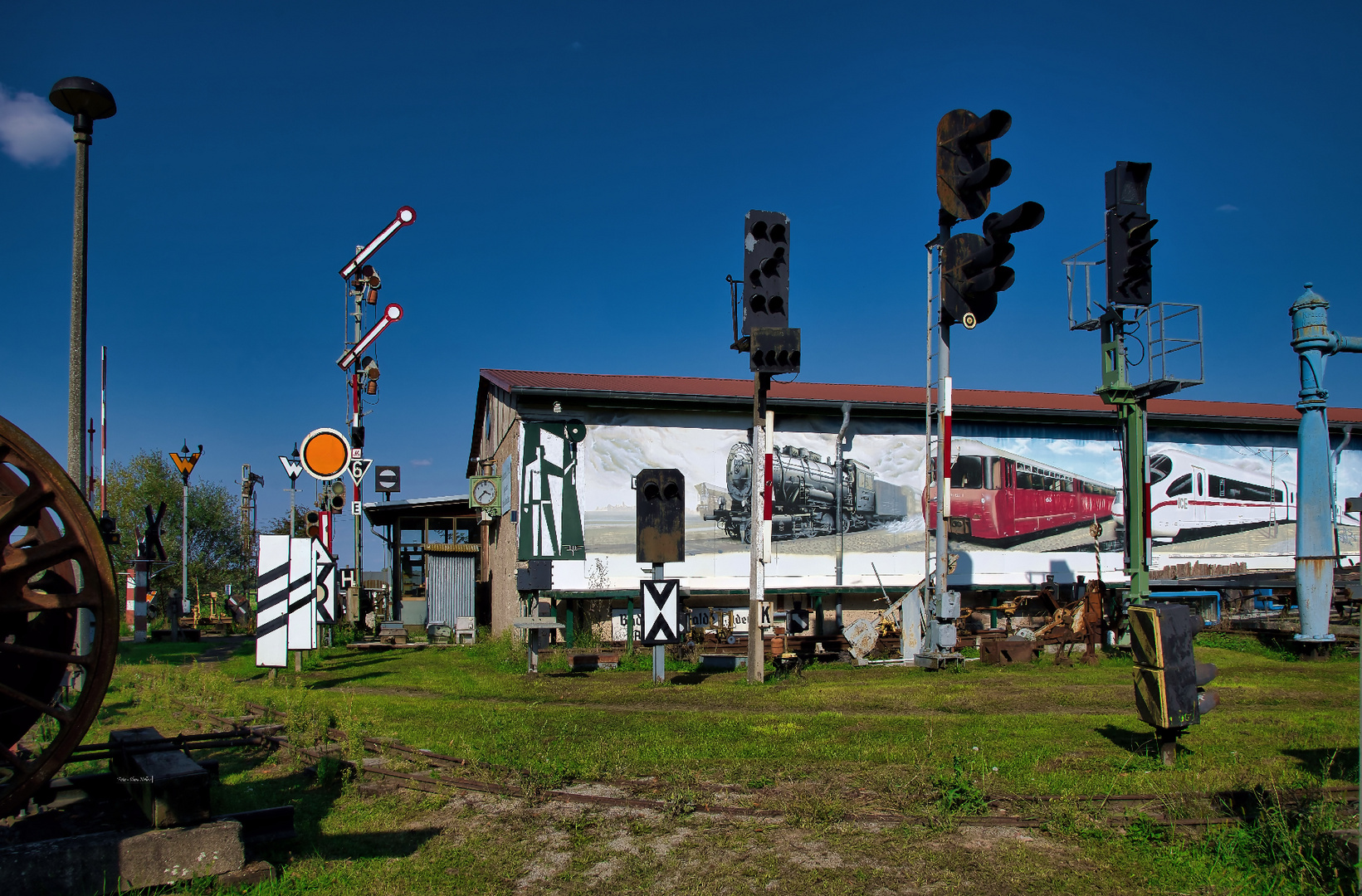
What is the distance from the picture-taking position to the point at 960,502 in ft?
74.7

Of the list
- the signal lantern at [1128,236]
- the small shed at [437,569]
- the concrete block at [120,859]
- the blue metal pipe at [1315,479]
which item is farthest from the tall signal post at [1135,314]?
the small shed at [437,569]

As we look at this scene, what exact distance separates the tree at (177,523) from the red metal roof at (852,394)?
38.0 meters

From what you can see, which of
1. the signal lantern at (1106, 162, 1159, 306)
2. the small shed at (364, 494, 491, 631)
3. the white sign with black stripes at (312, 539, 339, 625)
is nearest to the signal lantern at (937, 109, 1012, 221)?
the signal lantern at (1106, 162, 1159, 306)

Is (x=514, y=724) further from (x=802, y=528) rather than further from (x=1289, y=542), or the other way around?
(x=1289, y=542)

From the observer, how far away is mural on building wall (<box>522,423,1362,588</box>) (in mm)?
20672

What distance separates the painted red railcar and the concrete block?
1970cm

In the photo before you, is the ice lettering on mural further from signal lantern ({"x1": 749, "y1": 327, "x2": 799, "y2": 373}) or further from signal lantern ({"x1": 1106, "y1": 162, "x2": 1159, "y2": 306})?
signal lantern ({"x1": 1106, "y1": 162, "x2": 1159, "y2": 306})

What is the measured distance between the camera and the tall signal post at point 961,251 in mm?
9531

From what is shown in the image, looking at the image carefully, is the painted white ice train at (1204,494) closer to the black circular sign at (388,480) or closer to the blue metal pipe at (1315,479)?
the blue metal pipe at (1315,479)

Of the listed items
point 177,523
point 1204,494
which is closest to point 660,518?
point 1204,494

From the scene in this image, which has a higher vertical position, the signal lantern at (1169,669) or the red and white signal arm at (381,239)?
the red and white signal arm at (381,239)

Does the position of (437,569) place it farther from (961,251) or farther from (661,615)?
(961,251)

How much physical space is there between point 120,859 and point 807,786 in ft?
13.4

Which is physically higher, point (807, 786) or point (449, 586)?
point (807, 786)
